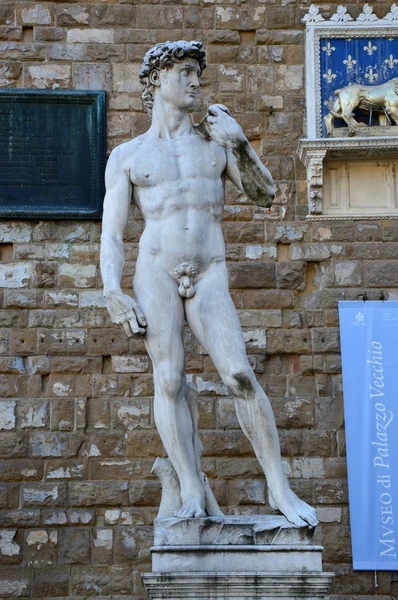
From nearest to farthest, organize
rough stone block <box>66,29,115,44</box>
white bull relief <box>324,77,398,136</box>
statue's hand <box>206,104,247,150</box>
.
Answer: statue's hand <box>206,104,247,150</box>
white bull relief <box>324,77,398,136</box>
rough stone block <box>66,29,115,44</box>

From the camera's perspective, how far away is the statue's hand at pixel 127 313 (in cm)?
673

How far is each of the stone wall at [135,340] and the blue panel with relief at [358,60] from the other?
0.84 ft

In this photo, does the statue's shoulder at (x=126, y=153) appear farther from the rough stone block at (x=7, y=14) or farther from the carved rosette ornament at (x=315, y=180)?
the rough stone block at (x=7, y=14)

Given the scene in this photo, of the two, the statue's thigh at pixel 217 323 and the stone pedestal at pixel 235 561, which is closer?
the stone pedestal at pixel 235 561

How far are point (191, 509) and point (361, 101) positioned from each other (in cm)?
500

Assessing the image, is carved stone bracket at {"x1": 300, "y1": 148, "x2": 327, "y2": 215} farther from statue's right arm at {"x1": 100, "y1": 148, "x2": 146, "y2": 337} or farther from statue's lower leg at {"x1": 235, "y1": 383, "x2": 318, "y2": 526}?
statue's lower leg at {"x1": 235, "y1": 383, "x2": 318, "y2": 526}

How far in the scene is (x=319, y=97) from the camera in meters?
10.5

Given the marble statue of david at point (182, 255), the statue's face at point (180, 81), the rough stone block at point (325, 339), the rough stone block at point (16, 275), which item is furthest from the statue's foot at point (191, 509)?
the rough stone block at point (16, 275)

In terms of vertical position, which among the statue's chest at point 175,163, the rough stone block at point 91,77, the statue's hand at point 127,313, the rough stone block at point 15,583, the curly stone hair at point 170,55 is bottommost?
the rough stone block at point 15,583

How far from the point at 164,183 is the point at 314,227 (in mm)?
3460

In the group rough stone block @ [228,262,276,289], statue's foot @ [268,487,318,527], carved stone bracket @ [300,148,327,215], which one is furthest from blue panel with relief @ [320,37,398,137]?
statue's foot @ [268,487,318,527]

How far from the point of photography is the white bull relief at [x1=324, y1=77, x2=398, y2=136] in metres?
10.4

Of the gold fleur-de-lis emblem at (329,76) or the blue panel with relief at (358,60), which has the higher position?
the blue panel with relief at (358,60)

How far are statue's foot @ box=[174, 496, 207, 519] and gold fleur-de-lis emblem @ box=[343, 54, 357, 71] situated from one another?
5172 millimetres
